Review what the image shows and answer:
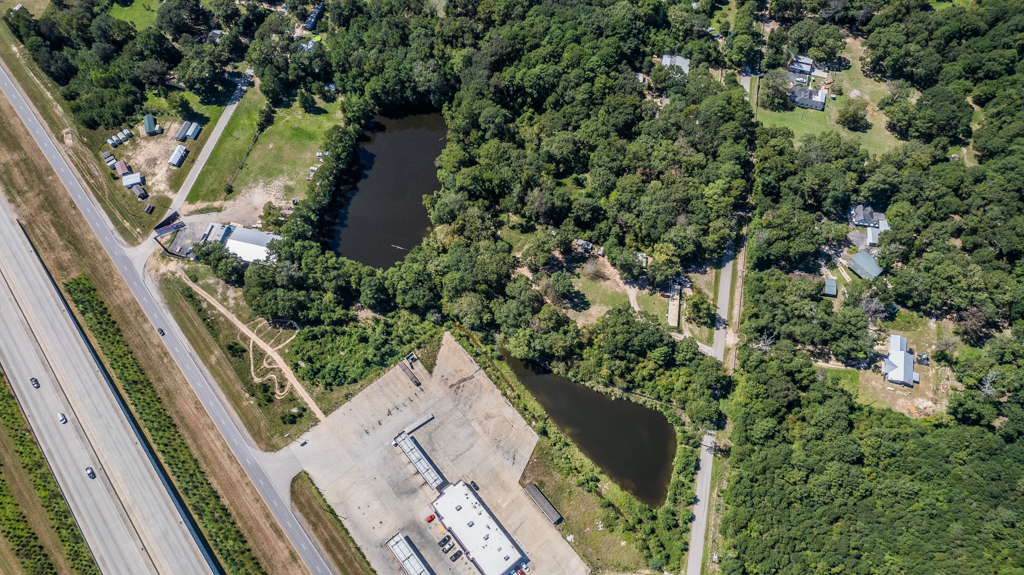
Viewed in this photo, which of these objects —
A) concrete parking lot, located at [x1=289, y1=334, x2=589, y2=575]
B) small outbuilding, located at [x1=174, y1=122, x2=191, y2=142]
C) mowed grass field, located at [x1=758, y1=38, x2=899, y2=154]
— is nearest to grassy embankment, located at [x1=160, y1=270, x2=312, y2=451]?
concrete parking lot, located at [x1=289, y1=334, x2=589, y2=575]

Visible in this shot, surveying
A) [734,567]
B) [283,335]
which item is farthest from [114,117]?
[734,567]

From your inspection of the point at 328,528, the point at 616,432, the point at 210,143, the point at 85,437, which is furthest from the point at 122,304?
the point at 616,432

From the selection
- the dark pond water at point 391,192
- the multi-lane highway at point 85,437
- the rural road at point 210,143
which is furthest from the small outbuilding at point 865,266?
the rural road at point 210,143

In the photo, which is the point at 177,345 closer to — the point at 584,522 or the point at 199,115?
the point at 199,115

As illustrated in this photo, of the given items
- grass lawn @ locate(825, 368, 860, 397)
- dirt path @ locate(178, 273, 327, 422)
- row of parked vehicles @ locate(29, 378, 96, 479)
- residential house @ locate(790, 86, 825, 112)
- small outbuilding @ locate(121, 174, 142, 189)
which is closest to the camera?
row of parked vehicles @ locate(29, 378, 96, 479)

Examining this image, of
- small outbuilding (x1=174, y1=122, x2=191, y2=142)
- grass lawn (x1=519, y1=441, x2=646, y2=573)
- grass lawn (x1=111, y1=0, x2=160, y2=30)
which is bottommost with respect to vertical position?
grass lawn (x1=519, y1=441, x2=646, y2=573)

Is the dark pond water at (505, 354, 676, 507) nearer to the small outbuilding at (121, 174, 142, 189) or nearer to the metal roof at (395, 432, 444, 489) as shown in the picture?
the metal roof at (395, 432, 444, 489)

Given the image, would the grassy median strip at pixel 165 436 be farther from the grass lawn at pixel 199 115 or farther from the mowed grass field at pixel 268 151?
the grass lawn at pixel 199 115
